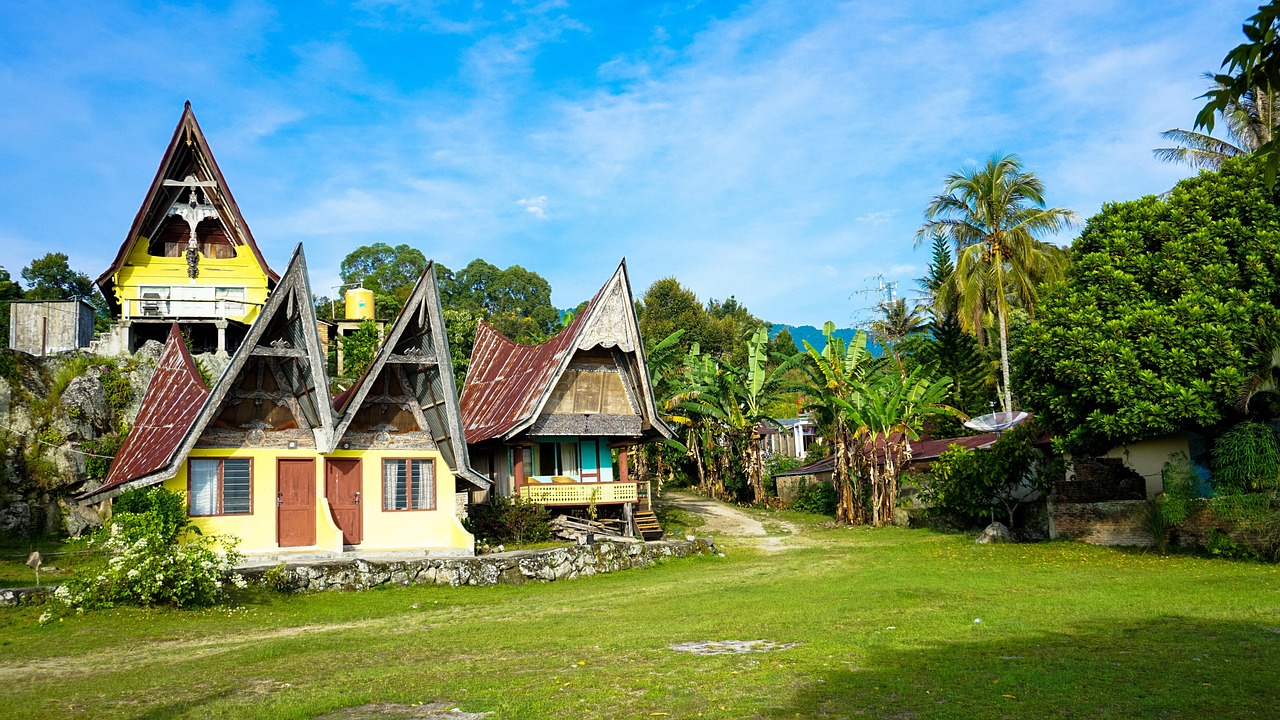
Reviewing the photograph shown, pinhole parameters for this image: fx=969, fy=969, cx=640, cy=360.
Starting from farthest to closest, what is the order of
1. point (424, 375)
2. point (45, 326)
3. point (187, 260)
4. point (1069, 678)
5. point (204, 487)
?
point (187, 260) < point (45, 326) < point (424, 375) < point (204, 487) < point (1069, 678)

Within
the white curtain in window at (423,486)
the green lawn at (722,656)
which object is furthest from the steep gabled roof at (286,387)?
the green lawn at (722,656)

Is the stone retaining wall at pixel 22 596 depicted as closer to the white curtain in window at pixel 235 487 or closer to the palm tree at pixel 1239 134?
the white curtain in window at pixel 235 487

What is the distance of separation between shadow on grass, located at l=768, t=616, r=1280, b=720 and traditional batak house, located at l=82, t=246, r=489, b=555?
46.8 ft

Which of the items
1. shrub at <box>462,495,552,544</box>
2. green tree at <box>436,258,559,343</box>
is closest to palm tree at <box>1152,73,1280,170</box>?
shrub at <box>462,495,552,544</box>

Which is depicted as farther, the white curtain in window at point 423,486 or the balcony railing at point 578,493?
the balcony railing at point 578,493

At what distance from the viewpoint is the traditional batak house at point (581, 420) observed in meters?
28.3

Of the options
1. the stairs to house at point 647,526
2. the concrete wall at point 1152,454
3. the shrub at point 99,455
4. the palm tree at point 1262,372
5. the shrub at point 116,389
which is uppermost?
the shrub at point 116,389

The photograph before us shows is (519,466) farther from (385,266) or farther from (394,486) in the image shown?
(385,266)

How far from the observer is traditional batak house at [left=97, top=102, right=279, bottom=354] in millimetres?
37000

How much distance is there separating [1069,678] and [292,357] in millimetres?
16990

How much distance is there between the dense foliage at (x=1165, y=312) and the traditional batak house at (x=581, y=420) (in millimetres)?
11910

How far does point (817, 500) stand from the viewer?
3869cm

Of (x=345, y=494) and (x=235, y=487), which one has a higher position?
(x=235, y=487)

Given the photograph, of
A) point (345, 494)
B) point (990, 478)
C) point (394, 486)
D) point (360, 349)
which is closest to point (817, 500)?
point (990, 478)
